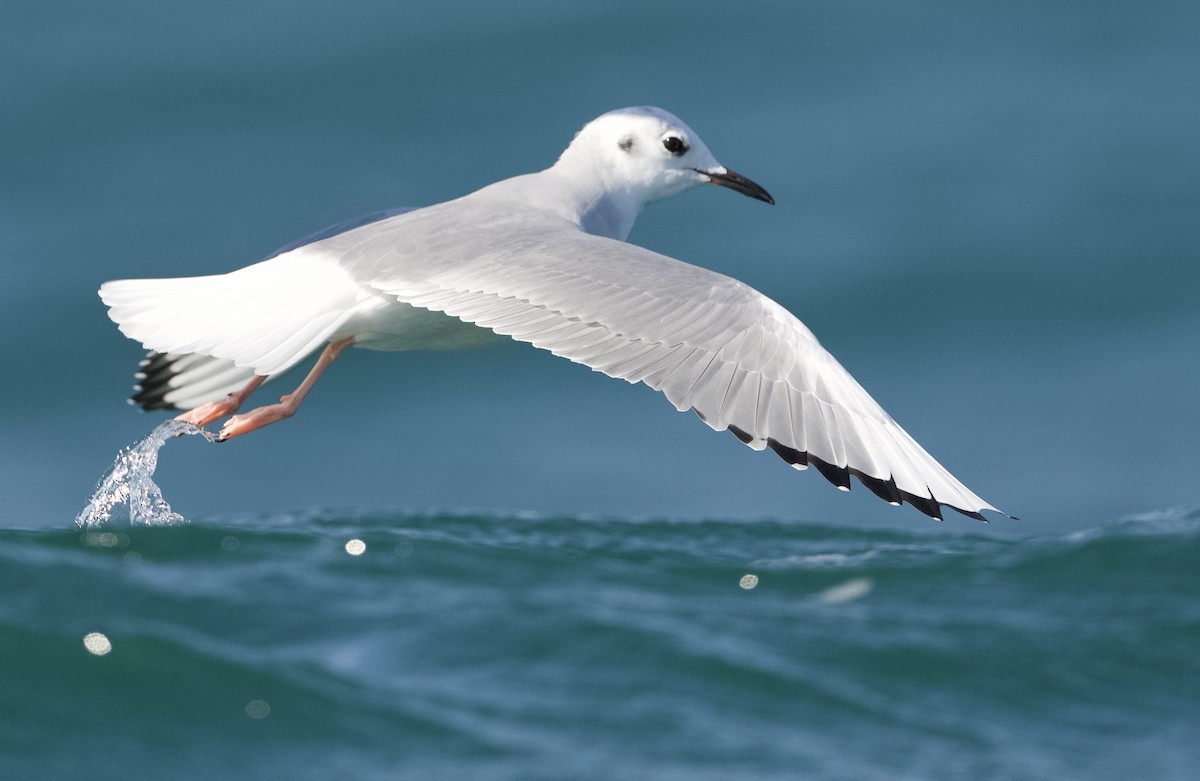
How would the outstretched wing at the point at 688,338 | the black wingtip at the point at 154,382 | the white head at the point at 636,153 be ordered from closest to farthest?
the outstretched wing at the point at 688,338 → the black wingtip at the point at 154,382 → the white head at the point at 636,153

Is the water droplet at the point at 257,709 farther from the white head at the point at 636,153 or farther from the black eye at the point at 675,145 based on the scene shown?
the black eye at the point at 675,145

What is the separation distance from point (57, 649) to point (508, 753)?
3.53ft

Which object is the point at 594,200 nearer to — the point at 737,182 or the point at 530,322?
the point at 737,182

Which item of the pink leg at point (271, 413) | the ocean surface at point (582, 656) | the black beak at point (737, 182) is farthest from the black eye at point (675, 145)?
the ocean surface at point (582, 656)

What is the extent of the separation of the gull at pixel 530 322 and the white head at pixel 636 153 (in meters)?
0.24

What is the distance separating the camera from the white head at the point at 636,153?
19.6 ft

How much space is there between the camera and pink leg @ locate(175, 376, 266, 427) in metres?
5.35

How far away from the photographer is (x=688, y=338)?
439 centimetres

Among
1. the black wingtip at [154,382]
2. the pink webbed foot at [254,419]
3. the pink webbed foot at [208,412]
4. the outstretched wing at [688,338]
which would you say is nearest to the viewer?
the outstretched wing at [688,338]

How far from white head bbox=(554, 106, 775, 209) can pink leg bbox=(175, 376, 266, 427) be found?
1.23 meters

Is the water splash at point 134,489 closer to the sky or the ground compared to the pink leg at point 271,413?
closer to the ground

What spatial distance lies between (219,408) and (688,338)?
1694mm

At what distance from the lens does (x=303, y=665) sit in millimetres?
3926

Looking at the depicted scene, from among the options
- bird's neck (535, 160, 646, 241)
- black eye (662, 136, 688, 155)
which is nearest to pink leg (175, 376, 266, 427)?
bird's neck (535, 160, 646, 241)
